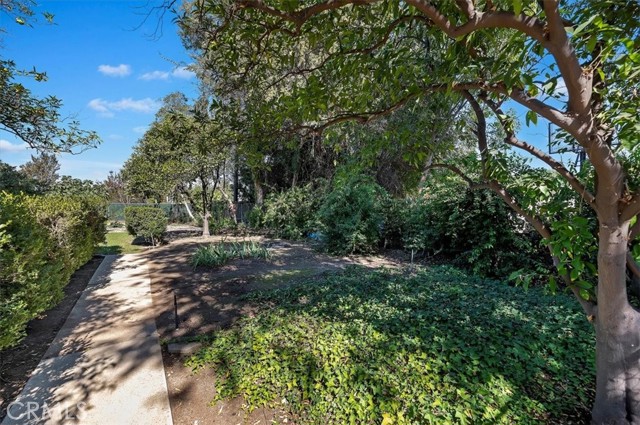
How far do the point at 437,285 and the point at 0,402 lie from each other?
5.23 meters

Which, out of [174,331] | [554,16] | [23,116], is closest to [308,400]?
[174,331]

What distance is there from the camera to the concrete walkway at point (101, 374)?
2385 millimetres

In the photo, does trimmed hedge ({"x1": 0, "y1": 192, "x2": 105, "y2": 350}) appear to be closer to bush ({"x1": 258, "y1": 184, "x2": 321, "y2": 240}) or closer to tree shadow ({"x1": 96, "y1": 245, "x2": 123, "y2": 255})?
tree shadow ({"x1": 96, "y1": 245, "x2": 123, "y2": 255})

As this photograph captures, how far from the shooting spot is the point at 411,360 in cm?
274

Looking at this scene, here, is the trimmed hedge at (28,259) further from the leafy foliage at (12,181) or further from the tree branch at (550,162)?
the leafy foliage at (12,181)

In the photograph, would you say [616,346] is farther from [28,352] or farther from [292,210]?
[292,210]

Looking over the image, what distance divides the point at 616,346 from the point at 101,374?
4.12 metres

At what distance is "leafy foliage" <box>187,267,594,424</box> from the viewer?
2281 millimetres

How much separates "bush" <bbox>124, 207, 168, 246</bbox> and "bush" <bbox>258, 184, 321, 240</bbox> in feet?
13.9

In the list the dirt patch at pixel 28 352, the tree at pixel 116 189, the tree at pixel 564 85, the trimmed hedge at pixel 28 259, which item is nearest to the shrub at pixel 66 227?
the trimmed hedge at pixel 28 259

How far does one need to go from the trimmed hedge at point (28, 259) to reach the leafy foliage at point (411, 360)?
63.4 inches

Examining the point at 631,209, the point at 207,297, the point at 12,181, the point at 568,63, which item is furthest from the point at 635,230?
the point at 12,181

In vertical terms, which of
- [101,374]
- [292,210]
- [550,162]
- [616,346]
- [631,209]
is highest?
[550,162]

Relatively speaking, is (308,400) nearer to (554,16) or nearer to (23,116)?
(554,16)
